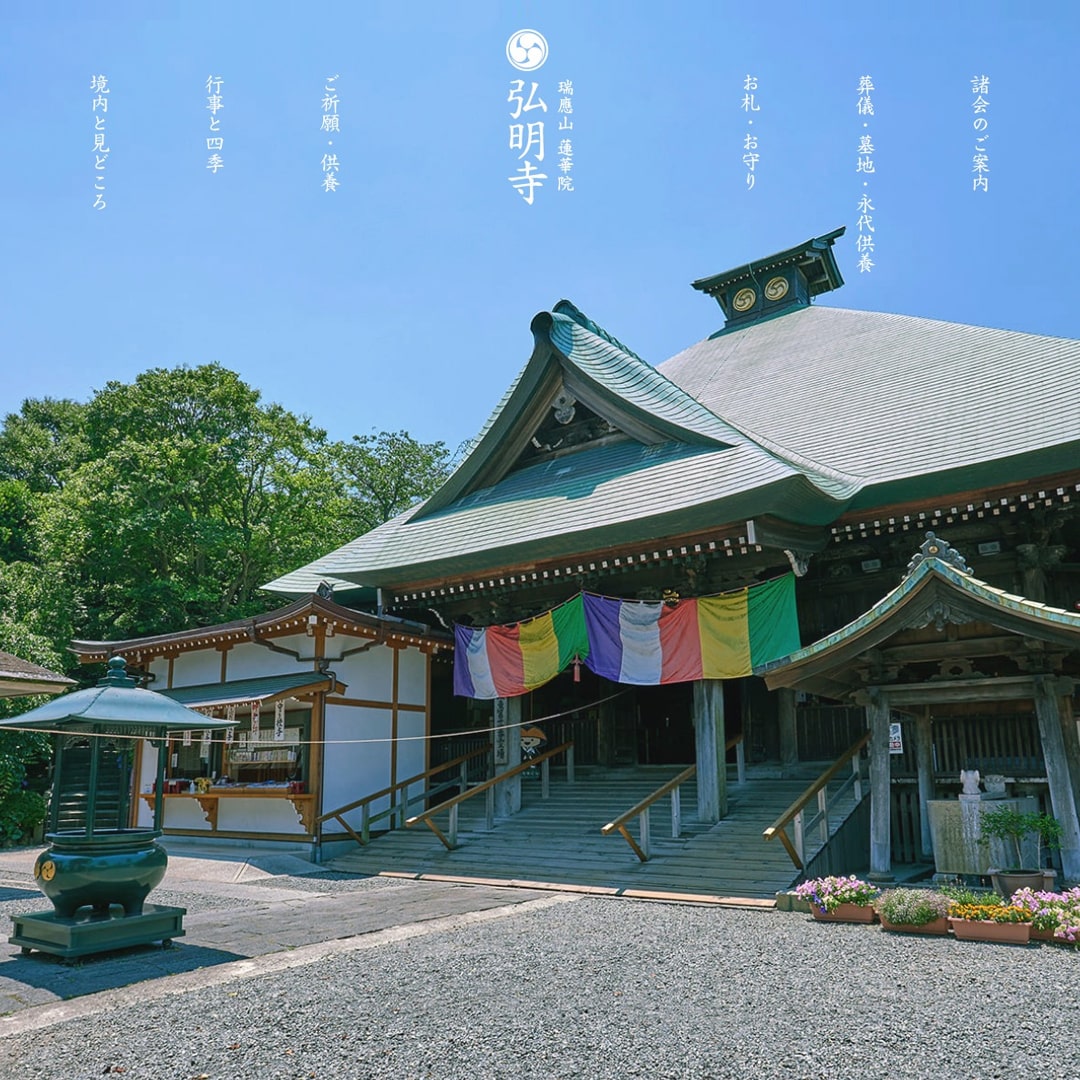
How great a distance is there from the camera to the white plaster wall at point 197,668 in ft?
55.1

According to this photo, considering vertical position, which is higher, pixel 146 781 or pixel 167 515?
pixel 167 515

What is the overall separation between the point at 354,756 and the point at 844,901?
9.08 meters

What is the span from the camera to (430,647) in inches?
637

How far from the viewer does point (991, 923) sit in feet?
23.0

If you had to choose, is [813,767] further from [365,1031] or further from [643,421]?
[365,1031]

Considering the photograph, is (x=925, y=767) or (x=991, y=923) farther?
(x=925, y=767)

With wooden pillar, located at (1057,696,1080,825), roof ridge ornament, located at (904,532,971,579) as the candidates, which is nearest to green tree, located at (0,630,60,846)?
roof ridge ornament, located at (904,532,971,579)

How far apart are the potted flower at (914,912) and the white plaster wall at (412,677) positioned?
32.7 ft

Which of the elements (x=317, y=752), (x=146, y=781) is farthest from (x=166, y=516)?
(x=317, y=752)

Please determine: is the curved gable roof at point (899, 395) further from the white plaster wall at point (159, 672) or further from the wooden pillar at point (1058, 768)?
the white plaster wall at point (159, 672)

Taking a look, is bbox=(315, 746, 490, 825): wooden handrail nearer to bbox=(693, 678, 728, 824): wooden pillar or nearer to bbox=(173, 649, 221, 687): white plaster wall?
bbox=(173, 649, 221, 687): white plaster wall

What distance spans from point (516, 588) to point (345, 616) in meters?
2.77

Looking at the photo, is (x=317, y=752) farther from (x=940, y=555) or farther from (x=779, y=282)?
(x=779, y=282)

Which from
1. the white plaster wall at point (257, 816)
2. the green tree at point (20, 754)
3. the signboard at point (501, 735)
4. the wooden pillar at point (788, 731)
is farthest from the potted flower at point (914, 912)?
the green tree at point (20, 754)
